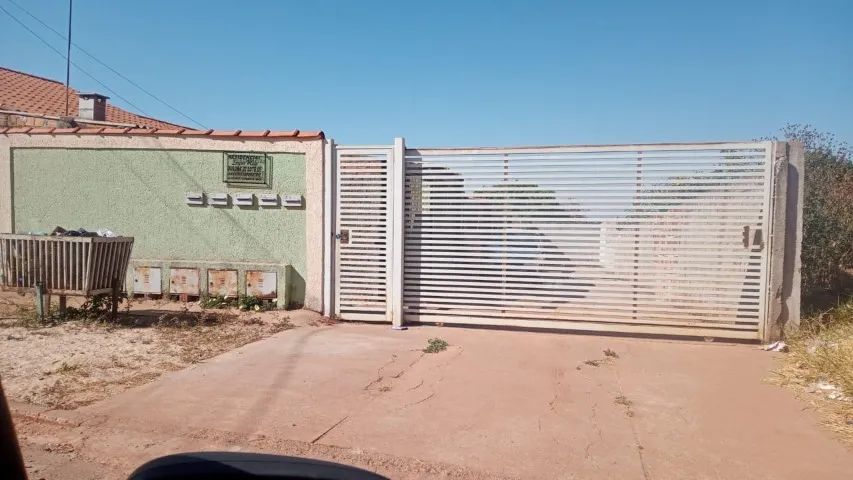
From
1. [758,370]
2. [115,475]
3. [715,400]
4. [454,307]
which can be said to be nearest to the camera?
[115,475]

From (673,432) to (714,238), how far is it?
11.9 ft

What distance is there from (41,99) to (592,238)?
15.9 meters

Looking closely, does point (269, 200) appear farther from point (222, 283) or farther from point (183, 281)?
point (183, 281)

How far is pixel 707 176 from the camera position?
22.9 ft

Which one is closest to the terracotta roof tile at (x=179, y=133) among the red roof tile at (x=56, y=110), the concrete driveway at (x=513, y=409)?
the red roof tile at (x=56, y=110)

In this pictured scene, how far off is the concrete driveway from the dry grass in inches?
7.2

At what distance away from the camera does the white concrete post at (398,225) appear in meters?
7.66

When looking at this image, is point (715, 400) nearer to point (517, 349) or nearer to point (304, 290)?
point (517, 349)

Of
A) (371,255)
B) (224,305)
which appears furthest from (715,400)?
(224,305)

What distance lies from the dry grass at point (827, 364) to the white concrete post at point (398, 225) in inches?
176

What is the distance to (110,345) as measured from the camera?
6273mm

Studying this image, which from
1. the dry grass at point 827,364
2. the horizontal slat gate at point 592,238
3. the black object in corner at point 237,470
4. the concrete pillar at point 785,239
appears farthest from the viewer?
the horizontal slat gate at point 592,238

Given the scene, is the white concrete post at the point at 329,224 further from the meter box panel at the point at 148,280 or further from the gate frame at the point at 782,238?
the gate frame at the point at 782,238

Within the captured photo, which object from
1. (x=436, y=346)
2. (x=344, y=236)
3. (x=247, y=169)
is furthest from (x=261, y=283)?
(x=436, y=346)
